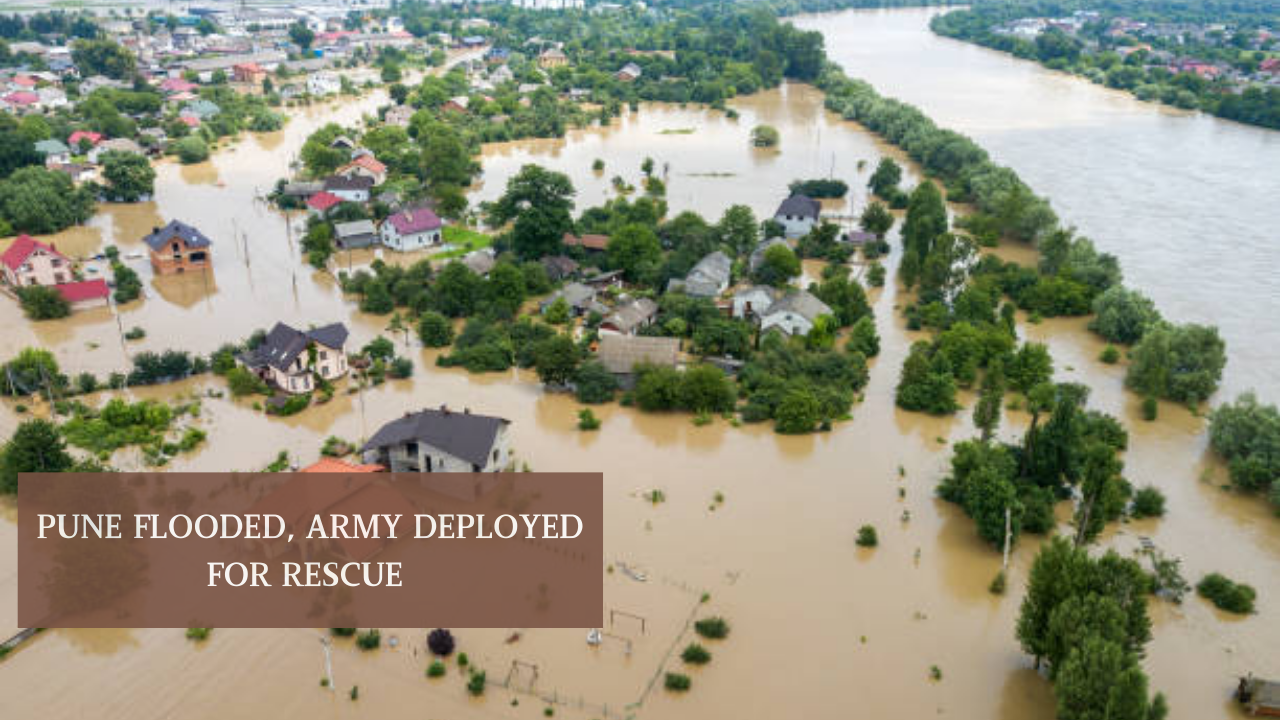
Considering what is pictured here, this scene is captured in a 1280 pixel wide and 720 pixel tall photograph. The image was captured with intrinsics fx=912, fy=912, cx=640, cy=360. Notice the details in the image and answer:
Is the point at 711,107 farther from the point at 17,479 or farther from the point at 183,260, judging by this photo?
the point at 17,479

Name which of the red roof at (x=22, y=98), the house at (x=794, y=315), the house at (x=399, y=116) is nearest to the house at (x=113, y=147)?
the red roof at (x=22, y=98)

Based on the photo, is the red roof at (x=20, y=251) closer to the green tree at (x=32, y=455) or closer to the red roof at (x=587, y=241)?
the green tree at (x=32, y=455)

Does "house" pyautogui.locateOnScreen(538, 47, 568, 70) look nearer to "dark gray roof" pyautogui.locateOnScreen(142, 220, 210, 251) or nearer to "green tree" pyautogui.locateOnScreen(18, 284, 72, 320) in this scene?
"dark gray roof" pyautogui.locateOnScreen(142, 220, 210, 251)

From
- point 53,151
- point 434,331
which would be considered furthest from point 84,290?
point 53,151

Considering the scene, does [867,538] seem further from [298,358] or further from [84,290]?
[84,290]

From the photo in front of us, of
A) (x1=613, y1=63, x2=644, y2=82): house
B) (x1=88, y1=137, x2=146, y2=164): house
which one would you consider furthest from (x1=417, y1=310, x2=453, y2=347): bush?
(x1=613, y1=63, x2=644, y2=82): house

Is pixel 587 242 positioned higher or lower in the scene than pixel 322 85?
lower

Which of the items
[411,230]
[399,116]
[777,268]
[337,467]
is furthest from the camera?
[399,116]
